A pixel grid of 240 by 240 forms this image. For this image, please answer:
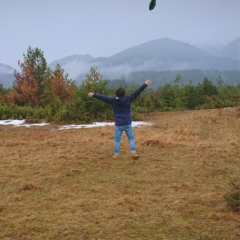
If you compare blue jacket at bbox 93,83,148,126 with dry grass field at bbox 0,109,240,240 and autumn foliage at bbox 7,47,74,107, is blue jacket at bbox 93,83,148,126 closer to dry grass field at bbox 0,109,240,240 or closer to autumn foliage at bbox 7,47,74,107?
dry grass field at bbox 0,109,240,240

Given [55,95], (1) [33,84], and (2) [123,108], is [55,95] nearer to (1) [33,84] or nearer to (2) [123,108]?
(1) [33,84]

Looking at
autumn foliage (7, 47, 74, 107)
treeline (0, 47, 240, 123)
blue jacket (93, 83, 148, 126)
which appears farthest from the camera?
autumn foliage (7, 47, 74, 107)

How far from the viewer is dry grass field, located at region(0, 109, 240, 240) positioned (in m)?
4.45

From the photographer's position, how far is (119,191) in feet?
20.1

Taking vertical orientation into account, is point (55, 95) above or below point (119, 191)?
above

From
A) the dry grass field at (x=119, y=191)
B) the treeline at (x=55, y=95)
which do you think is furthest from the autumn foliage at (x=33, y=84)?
the dry grass field at (x=119, y=191)

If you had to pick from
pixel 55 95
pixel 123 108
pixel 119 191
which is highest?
pixel 55 95

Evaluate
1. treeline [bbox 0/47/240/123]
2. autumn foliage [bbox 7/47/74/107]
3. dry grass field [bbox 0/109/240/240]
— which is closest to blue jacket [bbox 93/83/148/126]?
dry grass field [bbox 0/109/240/240]

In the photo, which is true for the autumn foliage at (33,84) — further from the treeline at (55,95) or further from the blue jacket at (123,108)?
the blue jacket at (123,108)

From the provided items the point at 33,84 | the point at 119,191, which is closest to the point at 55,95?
the point at 33,84

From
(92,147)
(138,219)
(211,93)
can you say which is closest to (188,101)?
(211,93)

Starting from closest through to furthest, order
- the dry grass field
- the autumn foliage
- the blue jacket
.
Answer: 1. the dry grass field
2. the blue jacket
3. the autumn foliage

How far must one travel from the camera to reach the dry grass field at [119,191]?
14.6 feet

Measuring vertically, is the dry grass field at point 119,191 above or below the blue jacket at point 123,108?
below
